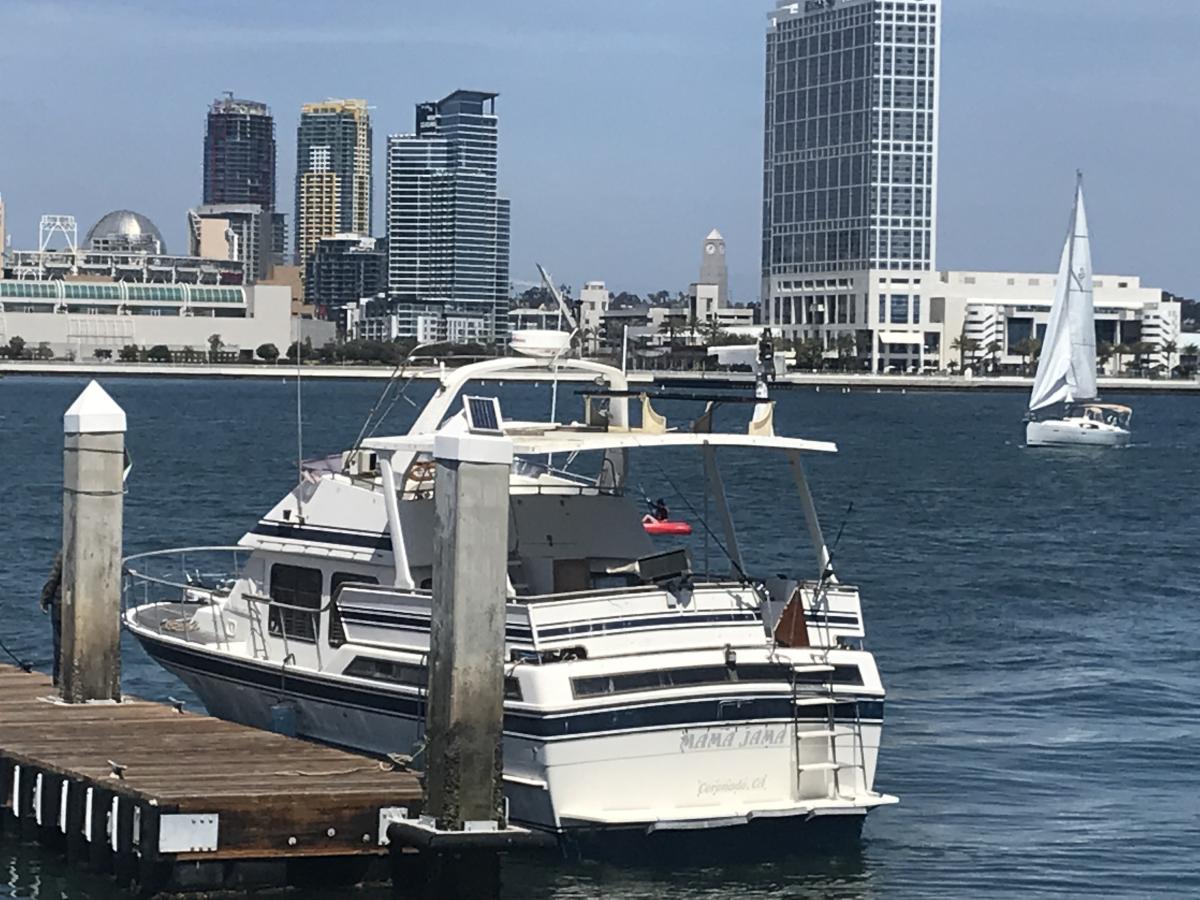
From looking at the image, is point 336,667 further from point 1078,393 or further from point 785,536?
point 1078,393

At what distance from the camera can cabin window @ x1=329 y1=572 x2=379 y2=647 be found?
19562 mm

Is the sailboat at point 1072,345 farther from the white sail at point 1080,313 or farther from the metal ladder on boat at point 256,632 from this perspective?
the metal ladder on boat at point 256,632

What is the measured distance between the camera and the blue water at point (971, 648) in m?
18.3

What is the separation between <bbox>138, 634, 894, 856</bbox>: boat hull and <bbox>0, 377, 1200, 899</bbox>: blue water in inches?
14.8

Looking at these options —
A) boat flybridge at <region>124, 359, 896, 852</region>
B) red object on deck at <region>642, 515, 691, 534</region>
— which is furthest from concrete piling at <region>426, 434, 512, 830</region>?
red object on deck at <region>642, 515, 691, 534</region>

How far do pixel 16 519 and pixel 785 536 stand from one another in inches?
641

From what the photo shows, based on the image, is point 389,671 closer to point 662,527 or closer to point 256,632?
point 256,632

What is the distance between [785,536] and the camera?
4769cm

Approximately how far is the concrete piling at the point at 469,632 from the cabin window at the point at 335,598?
12.0ft

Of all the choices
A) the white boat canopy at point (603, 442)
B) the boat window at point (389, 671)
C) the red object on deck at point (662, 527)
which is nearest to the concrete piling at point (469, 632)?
the white boat canopy at point (603, 442)

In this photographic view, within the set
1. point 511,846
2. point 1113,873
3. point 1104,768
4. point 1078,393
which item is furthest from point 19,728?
point 1078,393

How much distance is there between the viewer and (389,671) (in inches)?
739

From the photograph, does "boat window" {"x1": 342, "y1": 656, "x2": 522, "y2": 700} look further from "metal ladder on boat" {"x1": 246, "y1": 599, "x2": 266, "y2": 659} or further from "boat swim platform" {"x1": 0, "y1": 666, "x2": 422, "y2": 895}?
"metal ladder on boat" {"x1": 246, "y1": 599, "x2": 266, "y2": 659}

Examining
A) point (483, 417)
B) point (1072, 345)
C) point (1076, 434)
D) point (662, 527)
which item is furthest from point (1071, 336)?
point (483, 417)
